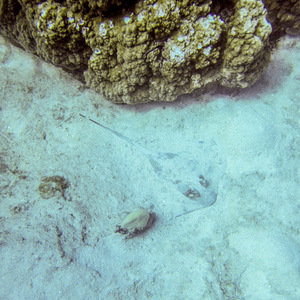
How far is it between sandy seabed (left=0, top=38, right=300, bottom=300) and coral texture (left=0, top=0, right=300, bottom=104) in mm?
896

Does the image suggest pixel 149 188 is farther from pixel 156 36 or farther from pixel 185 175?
pixel 156 36

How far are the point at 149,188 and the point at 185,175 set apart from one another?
2.70 ft

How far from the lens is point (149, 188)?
4.16 m

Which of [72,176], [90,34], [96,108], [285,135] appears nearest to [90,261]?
[72,176]

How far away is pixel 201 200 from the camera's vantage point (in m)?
3.83

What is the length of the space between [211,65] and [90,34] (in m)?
2.30

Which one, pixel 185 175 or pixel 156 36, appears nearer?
pixel 156 36

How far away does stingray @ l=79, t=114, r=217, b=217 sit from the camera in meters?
3.85

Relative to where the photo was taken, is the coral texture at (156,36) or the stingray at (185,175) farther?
the stingray at (185,175)

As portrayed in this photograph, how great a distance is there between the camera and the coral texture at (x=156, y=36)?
3158 mm

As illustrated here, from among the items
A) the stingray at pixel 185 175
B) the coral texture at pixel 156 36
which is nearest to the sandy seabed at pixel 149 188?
the stingray at pixel 185 175

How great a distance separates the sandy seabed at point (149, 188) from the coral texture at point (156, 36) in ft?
2.94

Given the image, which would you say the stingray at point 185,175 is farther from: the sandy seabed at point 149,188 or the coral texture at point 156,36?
the coral texture at point 156,36

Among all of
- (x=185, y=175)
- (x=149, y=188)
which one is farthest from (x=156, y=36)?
(x=149, y=188)
